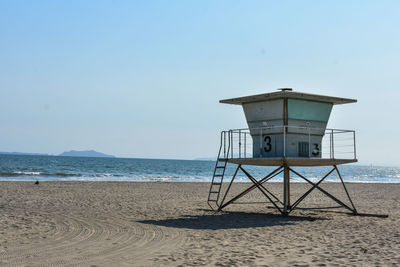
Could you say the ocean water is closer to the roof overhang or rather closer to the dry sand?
the dry sand

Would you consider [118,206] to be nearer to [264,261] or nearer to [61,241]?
[61,241]

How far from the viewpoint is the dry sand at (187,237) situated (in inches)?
340

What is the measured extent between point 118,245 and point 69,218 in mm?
5128

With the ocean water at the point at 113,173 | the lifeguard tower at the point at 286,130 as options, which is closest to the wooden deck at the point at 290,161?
the lifeguard tower at the point at 286,130

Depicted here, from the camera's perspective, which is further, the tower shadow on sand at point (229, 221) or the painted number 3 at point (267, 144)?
the painted number 3 at point (267, 144)

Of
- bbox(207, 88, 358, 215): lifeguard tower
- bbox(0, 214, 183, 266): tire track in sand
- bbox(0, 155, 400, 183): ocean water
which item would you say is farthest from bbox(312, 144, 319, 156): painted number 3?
bbox(0, 155, 400, 183): ocean water

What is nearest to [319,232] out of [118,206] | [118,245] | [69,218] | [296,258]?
[296,258]

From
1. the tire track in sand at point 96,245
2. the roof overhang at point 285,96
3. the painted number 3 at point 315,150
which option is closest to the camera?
the tire track in sand at point 96,245

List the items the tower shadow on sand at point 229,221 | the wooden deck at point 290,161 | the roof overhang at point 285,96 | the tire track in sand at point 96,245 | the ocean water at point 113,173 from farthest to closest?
the ocean water at point 113,173 → the roof overhang at point 285,96 → the wooden deck at point 290,161 → the tower shadow on sand at point 229,221 → the tire track in sand at point 96,245

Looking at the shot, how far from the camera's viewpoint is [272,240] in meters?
11.0

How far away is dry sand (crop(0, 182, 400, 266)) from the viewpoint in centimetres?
864

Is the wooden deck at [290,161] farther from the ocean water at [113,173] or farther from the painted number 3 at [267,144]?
the ocean water at [113,173]

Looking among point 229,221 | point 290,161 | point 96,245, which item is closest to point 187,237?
point 96,245

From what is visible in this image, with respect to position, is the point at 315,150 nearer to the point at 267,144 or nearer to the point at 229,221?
the point at 267,144
